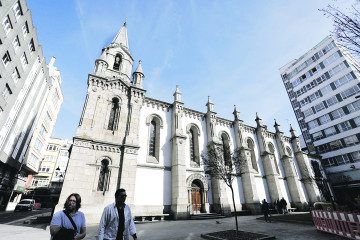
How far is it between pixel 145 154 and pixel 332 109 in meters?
37.9

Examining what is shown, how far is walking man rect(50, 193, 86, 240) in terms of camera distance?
9.84ft

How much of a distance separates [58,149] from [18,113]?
26308 millimetres

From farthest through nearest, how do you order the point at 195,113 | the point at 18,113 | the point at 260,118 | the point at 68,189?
the point at 260,118 → the point at 18,113 → the point at 195,113 → the point at 68,189

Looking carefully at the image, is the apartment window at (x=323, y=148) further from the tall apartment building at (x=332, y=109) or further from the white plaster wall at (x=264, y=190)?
the white plaster wall at (x=264, y=190)

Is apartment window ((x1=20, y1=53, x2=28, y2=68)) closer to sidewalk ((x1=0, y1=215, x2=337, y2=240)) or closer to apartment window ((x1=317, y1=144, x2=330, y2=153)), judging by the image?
sidewalk ((x1=0, y1=215, x2=337, y2=240))

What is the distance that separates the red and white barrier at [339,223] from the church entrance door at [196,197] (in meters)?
11.0

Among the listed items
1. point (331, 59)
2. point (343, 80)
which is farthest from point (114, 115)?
point (331, 59)

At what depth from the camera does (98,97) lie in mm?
16750

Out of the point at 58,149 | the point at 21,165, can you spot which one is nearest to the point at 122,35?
the point at 21,165

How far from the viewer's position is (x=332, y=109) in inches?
1323

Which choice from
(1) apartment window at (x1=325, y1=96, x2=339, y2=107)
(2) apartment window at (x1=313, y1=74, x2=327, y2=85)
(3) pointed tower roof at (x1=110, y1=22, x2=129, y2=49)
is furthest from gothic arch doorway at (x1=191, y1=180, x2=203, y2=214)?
(2) apartment window at (x1=313, y1=74, x2=327, y2=85)

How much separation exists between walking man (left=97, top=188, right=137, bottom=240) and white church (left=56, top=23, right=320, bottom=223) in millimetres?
11281

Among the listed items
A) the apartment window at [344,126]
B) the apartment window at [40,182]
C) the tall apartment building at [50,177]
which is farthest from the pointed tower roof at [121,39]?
the apartment window at [40,182]

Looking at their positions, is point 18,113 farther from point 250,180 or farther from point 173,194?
point 250,180
